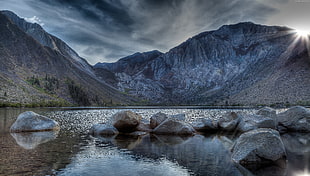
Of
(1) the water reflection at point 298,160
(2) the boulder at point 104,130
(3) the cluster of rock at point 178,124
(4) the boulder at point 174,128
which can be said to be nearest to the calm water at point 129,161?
(1) the water reflection at point 298,160

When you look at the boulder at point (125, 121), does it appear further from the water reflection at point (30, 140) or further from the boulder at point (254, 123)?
the boulder at point (254, 123)

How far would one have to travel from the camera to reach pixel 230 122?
36.5m

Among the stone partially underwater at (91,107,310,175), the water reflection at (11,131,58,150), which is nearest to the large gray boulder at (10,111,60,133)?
the water reflection at (11,131,58,150)

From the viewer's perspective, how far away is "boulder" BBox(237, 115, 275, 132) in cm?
3153

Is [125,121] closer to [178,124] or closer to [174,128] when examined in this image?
[174,128]

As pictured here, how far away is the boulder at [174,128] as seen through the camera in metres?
31.4

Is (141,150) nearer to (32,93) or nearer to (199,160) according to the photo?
(199,160)

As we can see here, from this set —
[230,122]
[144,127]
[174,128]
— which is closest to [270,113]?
[230,122]

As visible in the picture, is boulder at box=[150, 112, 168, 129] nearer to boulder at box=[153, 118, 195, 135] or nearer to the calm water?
boulder at box=[153, 118, 195, 135]

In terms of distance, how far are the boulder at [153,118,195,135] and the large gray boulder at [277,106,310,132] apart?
16.3 metres

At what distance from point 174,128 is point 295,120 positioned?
20057 mm

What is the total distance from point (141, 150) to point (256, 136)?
10.0 meters

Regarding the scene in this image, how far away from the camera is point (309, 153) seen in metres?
19.2

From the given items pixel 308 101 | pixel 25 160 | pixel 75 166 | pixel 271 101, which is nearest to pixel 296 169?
pixel 75 166
